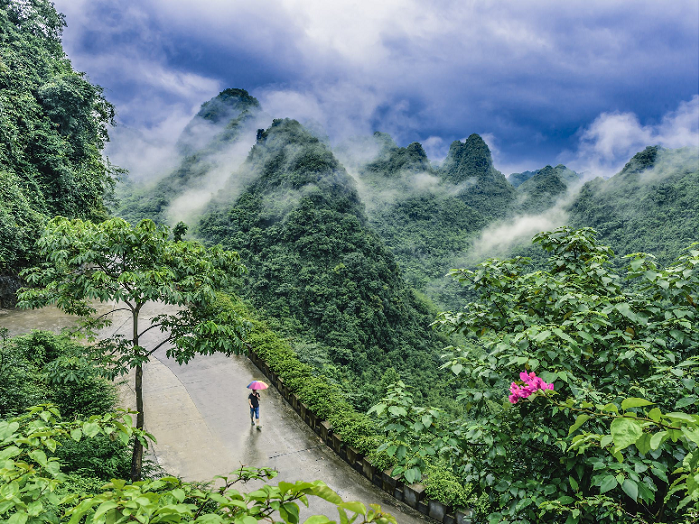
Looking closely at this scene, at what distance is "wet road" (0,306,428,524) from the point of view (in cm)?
550

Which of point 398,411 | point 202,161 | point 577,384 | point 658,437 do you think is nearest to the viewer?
point 658,437

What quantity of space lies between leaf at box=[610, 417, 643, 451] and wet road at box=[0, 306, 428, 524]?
15.2ft

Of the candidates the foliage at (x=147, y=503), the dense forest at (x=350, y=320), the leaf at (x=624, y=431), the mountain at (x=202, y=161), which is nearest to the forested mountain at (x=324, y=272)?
the dense forest at (x=350, y=320)

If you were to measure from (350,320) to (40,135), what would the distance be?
11.6 metres

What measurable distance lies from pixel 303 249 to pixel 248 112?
3131 cm

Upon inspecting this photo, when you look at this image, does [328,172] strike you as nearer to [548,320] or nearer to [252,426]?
[252,426]

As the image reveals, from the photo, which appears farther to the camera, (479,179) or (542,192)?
(479,179)

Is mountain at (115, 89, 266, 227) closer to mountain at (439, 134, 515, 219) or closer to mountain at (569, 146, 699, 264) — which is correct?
mountain at (439, 134, 515, 219)

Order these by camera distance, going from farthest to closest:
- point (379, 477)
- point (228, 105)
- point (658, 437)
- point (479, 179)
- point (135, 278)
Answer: point (479, 179)
point (228, 105)
point (379, 477)
point (135, 278)
point (658, 437)

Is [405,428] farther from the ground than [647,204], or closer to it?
closer to it

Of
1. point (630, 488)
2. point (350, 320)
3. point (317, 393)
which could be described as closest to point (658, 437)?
point (630, 488)

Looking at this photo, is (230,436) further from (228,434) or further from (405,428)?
(405,428)

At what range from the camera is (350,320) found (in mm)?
15328

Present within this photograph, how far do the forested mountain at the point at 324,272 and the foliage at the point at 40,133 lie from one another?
23.5ft
